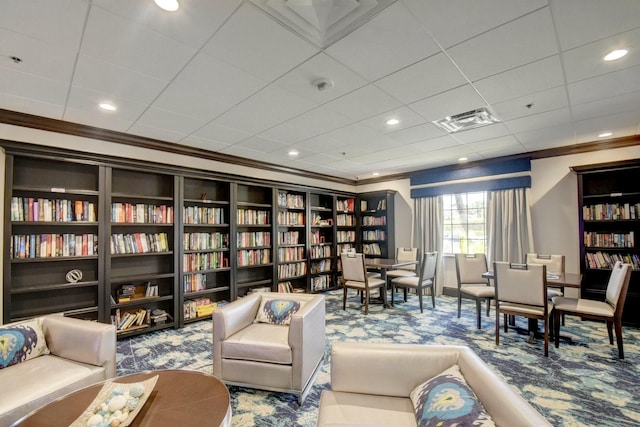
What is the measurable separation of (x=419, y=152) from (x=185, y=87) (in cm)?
348

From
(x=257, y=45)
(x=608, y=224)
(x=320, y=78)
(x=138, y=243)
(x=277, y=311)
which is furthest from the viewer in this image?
(x=608, y=224)

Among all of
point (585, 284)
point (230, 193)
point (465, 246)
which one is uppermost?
point (230, 193)

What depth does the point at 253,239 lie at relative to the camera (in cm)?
481

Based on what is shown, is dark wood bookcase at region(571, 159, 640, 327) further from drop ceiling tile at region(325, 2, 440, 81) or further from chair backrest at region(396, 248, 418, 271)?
drop ceiling tile at region(325, 2, 440, 81)

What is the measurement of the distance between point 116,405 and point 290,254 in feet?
13.5

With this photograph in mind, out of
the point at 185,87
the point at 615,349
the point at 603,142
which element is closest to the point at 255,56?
the point at 185,87

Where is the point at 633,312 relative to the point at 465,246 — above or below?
below

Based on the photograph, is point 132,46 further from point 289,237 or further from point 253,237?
point 289,237

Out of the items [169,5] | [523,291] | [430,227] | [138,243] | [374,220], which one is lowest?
[523,291]

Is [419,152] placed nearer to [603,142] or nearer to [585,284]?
[603,142]

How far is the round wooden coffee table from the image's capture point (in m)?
1.30

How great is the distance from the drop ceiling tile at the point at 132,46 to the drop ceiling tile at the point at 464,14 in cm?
148

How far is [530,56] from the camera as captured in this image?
2.03 m

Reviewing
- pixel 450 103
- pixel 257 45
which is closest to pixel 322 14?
pixel 257 45
